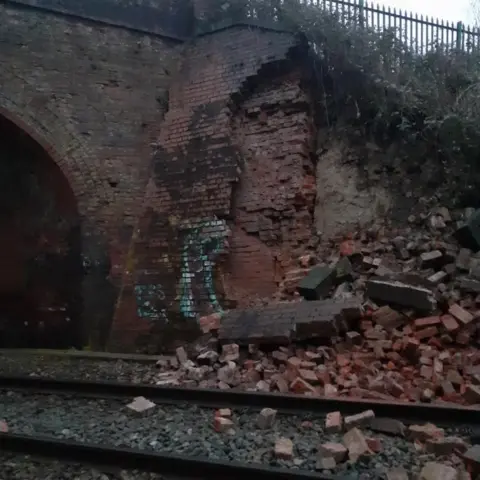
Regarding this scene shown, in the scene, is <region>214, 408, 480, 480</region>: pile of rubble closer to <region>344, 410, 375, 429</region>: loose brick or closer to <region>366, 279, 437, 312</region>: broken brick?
<region>344, 410, 375, 429</region>: loose brick

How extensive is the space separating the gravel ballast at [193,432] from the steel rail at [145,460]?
0.22m

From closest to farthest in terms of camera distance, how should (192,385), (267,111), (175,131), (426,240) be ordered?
(192,385) → (426,240) → (267,111) → (175,131)

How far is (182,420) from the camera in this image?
478 cm

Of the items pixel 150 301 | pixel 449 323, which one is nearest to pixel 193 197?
pixel 150 301

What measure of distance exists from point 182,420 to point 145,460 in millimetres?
1039

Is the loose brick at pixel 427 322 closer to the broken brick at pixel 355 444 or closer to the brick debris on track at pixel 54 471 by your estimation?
the broken brick at pixel 355 444

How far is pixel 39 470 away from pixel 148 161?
6482 millimetres

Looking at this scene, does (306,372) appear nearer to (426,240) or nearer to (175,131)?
(426,240)

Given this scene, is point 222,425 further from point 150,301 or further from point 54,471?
point 150,301

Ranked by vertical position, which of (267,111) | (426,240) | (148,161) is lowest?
(426,240)

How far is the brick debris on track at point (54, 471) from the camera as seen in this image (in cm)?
370

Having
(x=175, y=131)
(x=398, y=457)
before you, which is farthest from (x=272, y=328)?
(x=175, y=131)

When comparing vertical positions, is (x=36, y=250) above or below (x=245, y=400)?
above

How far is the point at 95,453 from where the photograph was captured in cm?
392
